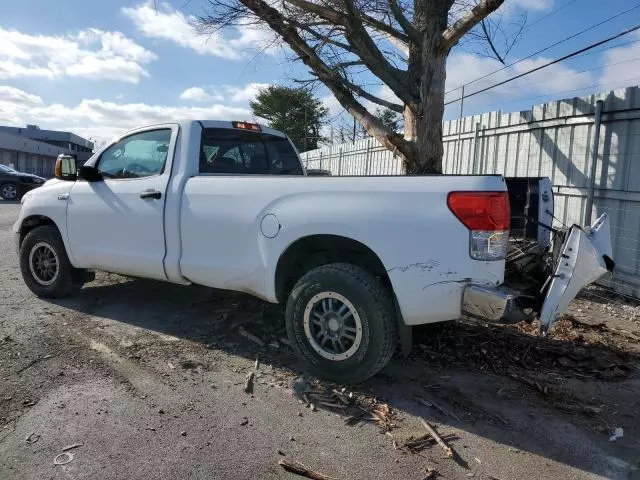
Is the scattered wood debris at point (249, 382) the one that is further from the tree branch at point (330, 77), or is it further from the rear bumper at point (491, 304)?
the tree branch at point (330, 77)

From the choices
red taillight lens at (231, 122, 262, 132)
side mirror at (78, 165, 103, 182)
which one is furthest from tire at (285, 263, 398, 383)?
side mirror at (78, 165, 103, 182)

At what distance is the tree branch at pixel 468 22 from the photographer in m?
7.51

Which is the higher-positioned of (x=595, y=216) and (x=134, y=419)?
(x=595, y=216)

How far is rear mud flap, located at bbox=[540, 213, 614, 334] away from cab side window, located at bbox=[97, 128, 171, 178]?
3454 mm

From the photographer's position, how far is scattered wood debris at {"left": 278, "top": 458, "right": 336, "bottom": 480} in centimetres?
279

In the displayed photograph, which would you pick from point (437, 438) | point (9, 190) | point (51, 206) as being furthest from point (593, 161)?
point (9, 190)

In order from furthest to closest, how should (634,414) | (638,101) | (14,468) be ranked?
(638,101)
(634,414)
(14,468)

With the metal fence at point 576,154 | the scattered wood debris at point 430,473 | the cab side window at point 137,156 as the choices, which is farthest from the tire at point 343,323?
the metal fence at point 576,154

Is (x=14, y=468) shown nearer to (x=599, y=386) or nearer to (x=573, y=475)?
(x=573, y=475)

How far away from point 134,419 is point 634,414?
3344 millimetres

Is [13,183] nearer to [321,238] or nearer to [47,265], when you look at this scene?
[47,265]

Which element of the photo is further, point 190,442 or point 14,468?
point 190,442

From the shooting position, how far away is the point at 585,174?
7215mm

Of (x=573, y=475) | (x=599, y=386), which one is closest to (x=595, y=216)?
(x=599, y=386)
